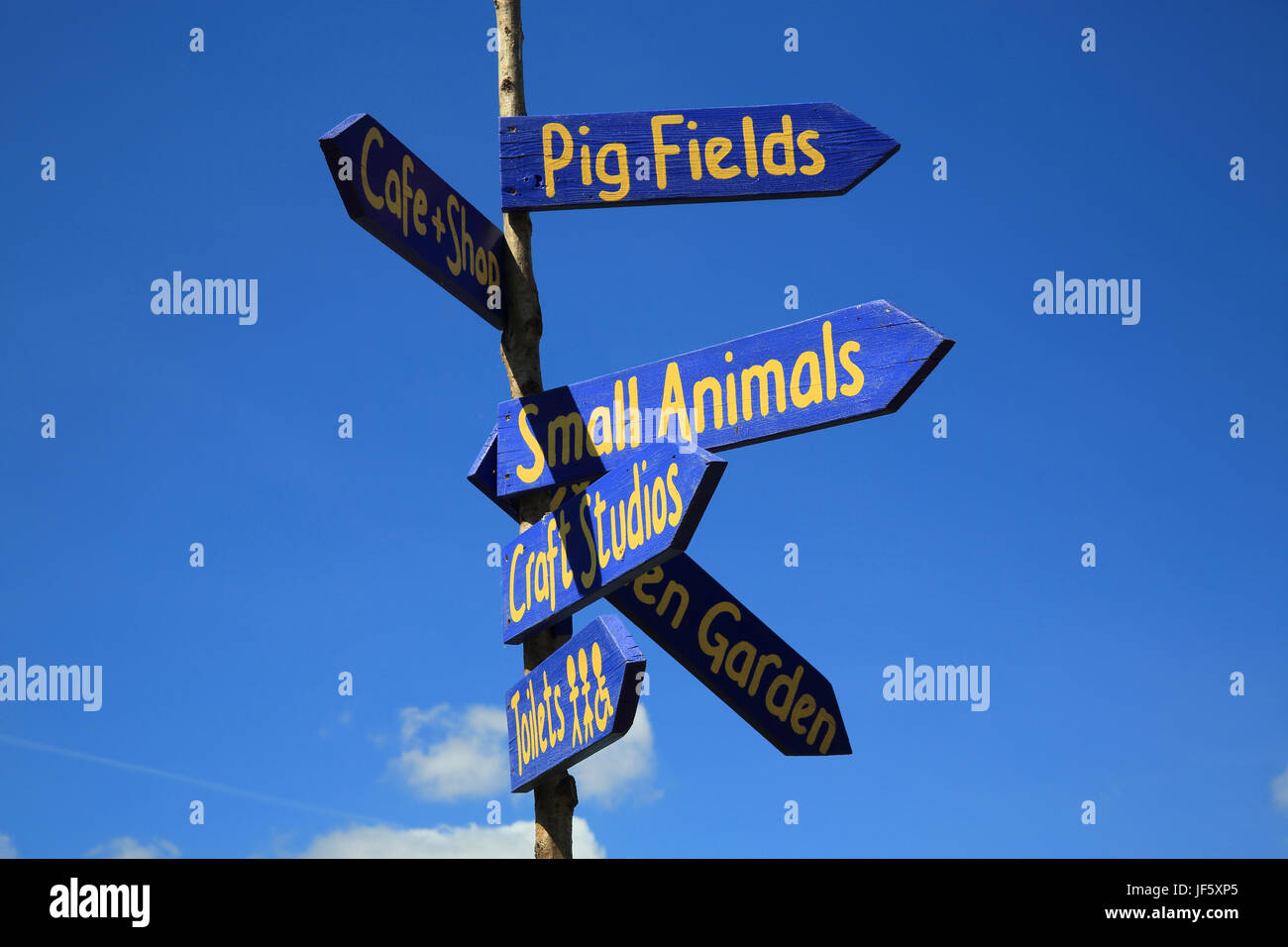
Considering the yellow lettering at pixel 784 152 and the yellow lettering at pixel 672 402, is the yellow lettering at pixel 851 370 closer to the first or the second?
the yellow lettering at pixel 672 402

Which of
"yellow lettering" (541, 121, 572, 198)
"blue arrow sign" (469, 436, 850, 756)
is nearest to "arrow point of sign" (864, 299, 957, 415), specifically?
"blue arrow sign" (469, 436, 850, 756)

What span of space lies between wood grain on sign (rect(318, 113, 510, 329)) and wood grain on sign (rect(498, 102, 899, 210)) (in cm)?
25

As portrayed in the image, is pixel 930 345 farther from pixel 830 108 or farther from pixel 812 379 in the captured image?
pixel 830 108

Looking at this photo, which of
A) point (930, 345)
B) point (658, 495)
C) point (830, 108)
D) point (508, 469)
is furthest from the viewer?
point (508, 469)

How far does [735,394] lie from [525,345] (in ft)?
3.58

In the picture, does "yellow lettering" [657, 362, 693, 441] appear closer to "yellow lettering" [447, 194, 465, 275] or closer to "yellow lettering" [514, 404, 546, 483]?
"yellow lettering" [514, 404, 546, 483]

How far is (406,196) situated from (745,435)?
1.34 meters

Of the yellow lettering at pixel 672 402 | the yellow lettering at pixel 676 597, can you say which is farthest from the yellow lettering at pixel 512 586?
the yellow lettering at pixel 672 402

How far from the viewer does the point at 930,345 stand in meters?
3.78

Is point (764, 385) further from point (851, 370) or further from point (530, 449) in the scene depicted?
point (530, 449)

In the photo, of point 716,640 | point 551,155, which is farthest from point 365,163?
point 716,640

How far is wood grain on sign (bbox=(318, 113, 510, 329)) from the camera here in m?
3.95
